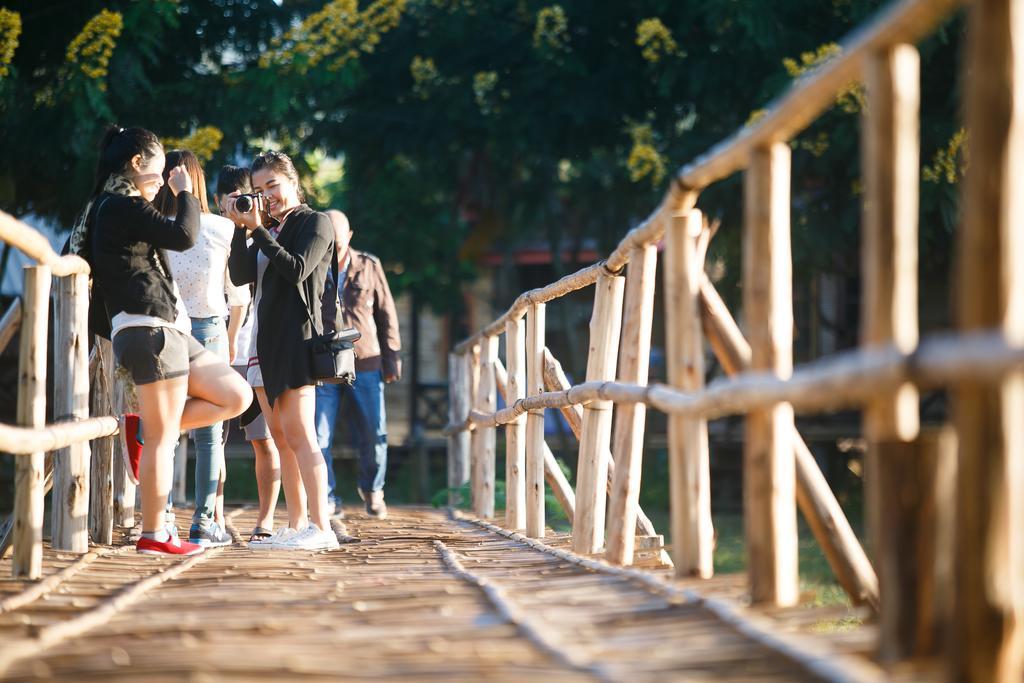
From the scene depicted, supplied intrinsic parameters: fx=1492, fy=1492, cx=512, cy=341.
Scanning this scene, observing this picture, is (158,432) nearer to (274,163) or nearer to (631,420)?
(274,163)

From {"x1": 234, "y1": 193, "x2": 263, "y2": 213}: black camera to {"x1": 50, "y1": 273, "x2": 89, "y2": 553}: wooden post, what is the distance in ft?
2.06

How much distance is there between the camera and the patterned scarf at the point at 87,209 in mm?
5410

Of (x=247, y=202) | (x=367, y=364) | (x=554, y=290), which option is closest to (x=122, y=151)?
(x=247, y=202)

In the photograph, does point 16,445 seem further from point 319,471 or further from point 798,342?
point 798,342

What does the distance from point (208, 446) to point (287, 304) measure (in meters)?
0.91

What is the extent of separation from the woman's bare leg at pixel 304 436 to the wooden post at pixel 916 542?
10.5ft

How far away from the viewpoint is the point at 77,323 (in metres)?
5.47

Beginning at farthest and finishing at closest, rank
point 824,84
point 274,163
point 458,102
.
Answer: point 458,102
point 274,163
point 824,84

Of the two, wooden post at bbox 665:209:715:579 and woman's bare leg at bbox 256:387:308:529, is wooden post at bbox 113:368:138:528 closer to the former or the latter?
woman's bare leg at bbox 256:387:308:529

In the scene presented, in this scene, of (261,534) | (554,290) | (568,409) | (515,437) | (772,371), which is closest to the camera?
(772,371)

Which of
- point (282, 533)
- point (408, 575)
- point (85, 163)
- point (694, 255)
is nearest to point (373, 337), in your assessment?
point (282, 533)

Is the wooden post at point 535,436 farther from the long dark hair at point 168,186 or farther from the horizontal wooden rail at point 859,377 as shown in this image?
the horizontal wooden rail at point 859,377

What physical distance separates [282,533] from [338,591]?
1626 millimetres

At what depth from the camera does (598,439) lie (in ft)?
18.2
